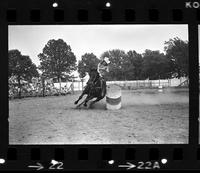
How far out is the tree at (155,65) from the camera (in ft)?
15.2

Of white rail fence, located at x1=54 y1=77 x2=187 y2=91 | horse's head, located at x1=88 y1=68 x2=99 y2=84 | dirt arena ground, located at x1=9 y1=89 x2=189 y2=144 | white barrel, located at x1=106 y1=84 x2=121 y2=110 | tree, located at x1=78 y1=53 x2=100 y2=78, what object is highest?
tree, located at x1=78 y1=53 x2=100 y2=78

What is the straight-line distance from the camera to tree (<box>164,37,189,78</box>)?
457cm

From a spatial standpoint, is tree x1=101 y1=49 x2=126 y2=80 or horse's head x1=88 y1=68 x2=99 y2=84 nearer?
tree x1=101 y1=49 x2=126 y2=80

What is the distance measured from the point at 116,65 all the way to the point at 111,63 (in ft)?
0.27

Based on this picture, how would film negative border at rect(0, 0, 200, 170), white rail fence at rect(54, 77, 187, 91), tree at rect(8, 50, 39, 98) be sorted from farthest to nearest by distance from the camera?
white rail fence at rect(54, 77, 187, 91) → tree at rect(8, 50, 39, 98) → film negative border at rect(0, 0, 200, 170)

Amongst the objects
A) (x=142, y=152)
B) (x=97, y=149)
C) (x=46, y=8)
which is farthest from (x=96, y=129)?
(x=46, y=8)

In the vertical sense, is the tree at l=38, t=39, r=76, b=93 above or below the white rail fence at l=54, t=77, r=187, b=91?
above

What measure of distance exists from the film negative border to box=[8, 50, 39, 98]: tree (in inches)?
12.3

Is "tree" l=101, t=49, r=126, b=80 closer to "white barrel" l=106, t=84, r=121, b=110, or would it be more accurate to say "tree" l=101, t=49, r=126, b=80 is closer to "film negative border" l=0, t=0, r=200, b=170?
"white barrel" l=106, t=84, r=121, b=110

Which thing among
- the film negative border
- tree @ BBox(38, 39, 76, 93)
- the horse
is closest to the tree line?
tree @ BBox(38, 39, 76, 93)

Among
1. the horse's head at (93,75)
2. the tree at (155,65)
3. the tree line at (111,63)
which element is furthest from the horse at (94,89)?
the tree at (155,65)

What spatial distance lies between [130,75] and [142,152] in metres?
1.10

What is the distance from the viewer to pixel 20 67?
4641 millimetres

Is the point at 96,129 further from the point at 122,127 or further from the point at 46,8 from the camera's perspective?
the point at 46,8
